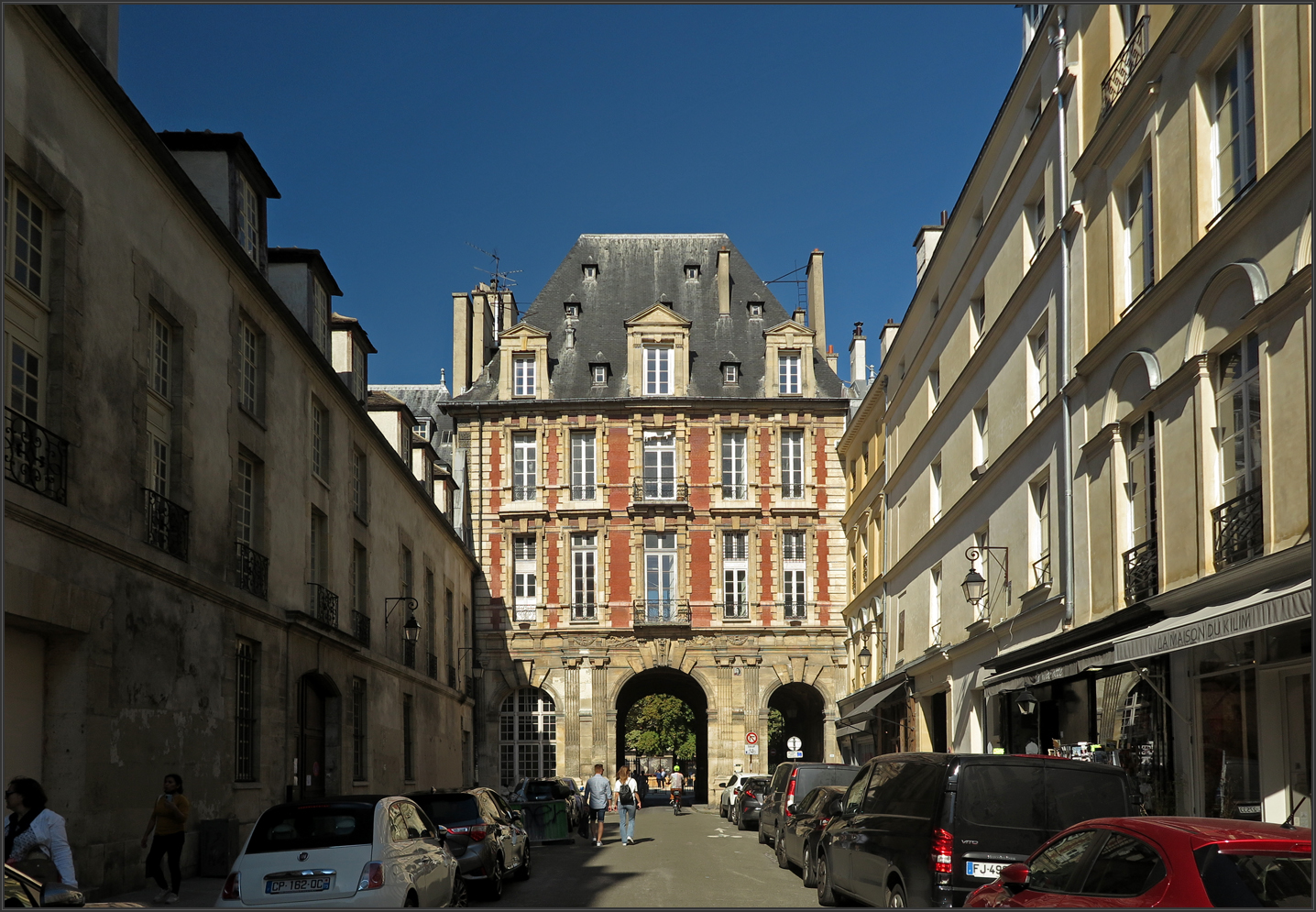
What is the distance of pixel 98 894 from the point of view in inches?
533

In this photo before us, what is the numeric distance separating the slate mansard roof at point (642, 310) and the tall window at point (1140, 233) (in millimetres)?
31547

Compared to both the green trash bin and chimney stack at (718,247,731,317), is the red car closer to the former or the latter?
the green trash bin

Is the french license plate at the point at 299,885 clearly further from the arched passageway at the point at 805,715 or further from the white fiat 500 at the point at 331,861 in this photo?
the arched passageway at the point at 805,715

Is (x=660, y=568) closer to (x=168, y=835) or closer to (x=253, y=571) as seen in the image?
(x=253, y=571)

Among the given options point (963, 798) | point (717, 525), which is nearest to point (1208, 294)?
point (963, 798)

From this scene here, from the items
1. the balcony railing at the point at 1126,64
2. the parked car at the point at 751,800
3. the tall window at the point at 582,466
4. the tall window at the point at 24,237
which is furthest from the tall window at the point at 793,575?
the tall window at the point at 24,237

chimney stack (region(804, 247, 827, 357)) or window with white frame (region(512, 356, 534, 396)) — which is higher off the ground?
chimney stack (region(804, 247, 827, 357))

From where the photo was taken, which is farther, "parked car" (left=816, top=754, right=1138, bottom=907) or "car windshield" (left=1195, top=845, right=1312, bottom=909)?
"parked car" (left=816, top=754, right=1138, bottom=907)

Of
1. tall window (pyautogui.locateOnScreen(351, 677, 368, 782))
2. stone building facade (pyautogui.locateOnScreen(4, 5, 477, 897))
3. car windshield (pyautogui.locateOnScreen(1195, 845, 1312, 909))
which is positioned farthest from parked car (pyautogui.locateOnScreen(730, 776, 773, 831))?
car windshield (pyautogui.locateOnScreen(1195, 845, 1312, 909))

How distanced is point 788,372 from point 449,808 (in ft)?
111

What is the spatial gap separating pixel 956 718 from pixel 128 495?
16.1 metres

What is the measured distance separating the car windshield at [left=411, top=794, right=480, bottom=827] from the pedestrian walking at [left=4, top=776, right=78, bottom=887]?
6.62 metres

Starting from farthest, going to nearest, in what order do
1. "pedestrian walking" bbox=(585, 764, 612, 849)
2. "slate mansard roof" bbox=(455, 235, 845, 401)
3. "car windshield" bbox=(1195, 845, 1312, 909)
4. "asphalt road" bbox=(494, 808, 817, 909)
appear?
"slate mansard roof" bbox=(455, 235, 845, 401) → "pedestrian walking" bbox=(585, 764, 612, 849) → "asphalt road" bbox=(494, 808, 817, 909) → "car windshield" bbox=(1195, 845, 1312, 909)

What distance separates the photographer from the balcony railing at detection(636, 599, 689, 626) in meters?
46.2
